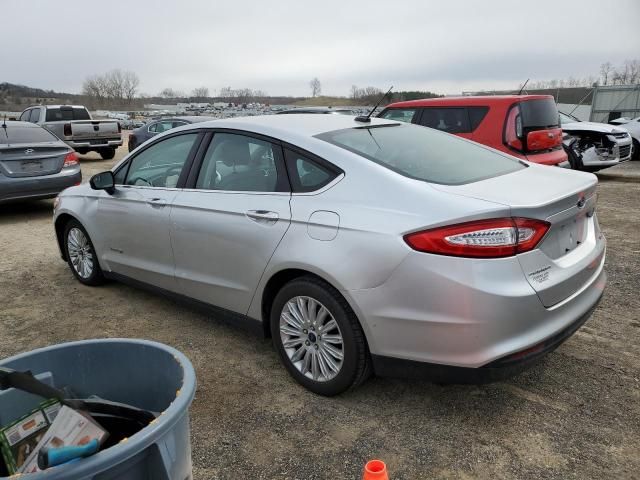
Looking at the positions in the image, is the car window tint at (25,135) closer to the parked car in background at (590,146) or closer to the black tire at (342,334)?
the black tire at (342,334)

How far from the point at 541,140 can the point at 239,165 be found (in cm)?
488

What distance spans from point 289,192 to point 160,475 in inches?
74.9

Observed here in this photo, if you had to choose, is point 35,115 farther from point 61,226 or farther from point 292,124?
point 292,124

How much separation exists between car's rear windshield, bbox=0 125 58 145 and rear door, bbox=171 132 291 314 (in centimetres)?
581

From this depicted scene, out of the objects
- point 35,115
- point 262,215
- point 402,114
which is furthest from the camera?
point 35,115

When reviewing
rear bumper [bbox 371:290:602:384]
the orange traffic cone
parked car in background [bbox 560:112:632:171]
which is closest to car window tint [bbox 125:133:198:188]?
rear bumper [bbox 371:290:602:384]

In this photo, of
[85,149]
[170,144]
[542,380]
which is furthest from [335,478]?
[85,149]

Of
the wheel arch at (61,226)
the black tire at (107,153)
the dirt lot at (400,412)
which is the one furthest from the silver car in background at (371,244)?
the black tire at (107,153)

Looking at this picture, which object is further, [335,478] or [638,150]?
[638,150]

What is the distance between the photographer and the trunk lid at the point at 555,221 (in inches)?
96.6

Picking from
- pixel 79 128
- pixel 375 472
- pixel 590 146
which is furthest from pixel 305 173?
pixel 79 128

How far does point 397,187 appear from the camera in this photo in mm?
2629

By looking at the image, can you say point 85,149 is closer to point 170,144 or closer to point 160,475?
point 170,144

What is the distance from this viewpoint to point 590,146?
34.7ft
